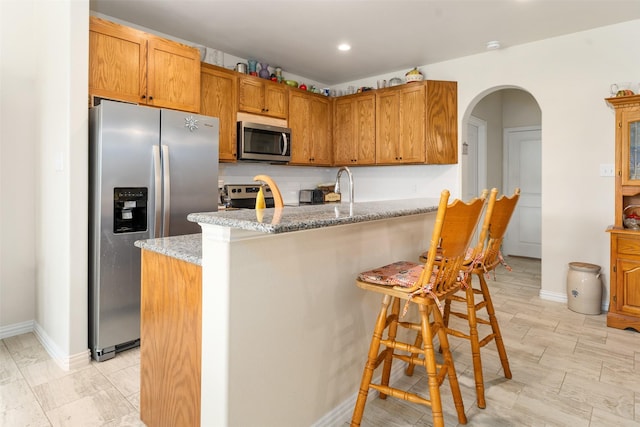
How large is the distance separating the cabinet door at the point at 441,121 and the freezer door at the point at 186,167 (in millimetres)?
2466

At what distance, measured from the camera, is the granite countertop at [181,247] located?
1438 millimetres

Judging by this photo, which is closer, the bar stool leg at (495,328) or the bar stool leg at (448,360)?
the bar stool leg at (448,360)

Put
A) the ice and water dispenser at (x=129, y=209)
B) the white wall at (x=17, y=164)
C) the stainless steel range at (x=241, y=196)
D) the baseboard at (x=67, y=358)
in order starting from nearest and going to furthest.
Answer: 1. the baseboard at (x=67, y=358)
2. the ice and water dispenser at (x=129, y=209)
3. the white wall at (x=17, y=164)
4. the stainless steel range at (x=241, y=196)

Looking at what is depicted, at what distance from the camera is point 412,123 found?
434cm

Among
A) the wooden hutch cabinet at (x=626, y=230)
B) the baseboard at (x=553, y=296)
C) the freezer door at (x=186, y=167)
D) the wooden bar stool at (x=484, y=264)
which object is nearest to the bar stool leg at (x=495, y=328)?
the wooden bar stool at (x=484, y=264)

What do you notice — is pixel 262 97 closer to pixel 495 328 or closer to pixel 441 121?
pixel 441 121

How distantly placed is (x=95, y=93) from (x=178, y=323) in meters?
1.98

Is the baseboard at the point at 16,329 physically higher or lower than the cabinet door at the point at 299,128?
lower

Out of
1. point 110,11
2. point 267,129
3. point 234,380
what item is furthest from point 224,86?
point 234,380

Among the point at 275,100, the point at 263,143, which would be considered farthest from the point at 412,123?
the point at 263,143

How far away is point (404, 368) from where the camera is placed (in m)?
2.27

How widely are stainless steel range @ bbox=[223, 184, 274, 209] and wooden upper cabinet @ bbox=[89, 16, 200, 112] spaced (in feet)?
3.50

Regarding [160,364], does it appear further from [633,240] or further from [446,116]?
[446,116]

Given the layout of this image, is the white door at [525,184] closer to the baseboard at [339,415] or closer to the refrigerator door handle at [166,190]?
the baseboard at [339,415]
